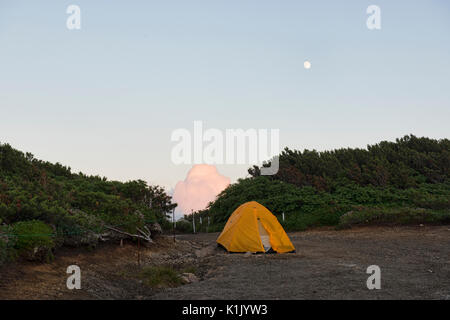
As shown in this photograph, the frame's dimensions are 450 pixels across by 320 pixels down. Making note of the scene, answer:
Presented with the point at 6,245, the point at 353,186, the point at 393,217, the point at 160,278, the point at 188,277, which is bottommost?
the point at 188,277

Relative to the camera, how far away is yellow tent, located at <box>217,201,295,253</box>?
14945 mm

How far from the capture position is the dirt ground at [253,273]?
25.0 feet

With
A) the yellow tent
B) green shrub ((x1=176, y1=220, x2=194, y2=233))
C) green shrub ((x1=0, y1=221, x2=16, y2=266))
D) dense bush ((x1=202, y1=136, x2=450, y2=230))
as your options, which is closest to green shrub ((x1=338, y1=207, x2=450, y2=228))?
dense bush ((x1=202, y1=136, x2=450, y2=230))

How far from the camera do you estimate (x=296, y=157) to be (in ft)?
125

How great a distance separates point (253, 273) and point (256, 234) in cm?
466

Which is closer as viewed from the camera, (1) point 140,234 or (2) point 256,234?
(1) point 140,234

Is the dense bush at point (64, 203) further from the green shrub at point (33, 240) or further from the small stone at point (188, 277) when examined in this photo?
the small stone at point (188, 277)

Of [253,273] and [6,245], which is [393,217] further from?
[6,245]

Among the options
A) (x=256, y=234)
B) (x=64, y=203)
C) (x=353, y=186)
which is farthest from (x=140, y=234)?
(x=353, y=186)

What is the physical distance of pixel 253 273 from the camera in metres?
10.4

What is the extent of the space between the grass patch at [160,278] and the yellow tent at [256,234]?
17.4ft

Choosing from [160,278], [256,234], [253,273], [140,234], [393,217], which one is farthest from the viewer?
[393,217]

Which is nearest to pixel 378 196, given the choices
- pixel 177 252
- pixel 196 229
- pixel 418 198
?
pixel 418 198


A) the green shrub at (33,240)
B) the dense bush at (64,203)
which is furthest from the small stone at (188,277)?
the green shrub at (33,240)
